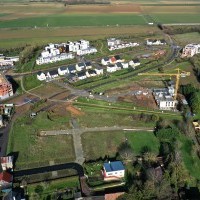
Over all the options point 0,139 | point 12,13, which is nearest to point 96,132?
point 0,139

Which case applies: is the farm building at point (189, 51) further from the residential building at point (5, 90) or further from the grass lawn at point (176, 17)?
the residential building at point (5, 90)

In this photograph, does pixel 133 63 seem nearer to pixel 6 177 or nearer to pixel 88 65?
pixel 88 65

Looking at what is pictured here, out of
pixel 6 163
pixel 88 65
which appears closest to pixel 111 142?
pixel 6 163

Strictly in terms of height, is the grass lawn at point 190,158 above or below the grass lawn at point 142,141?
below

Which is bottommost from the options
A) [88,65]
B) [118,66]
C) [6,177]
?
[6,177]

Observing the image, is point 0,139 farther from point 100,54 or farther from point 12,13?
point 12,13

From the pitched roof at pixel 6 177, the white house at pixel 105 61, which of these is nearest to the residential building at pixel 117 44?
the white house at pixel 105 61

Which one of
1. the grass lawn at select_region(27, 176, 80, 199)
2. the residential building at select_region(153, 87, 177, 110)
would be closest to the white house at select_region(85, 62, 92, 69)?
the residential building at select_region(153, 87, 177, 110)
